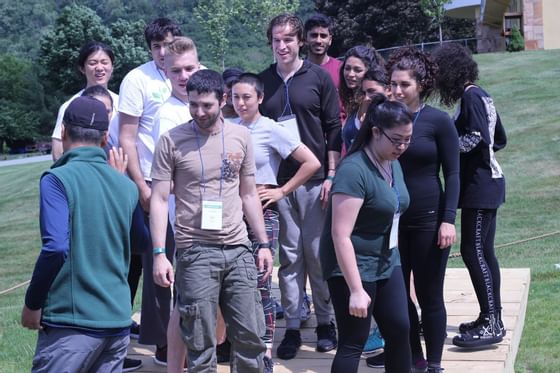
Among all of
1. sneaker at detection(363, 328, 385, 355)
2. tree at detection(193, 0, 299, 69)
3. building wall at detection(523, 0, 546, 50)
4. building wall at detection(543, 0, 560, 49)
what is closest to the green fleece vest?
sneaker at detection(363, 328, 385, 355)

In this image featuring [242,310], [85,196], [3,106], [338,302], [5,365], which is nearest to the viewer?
[85,196]

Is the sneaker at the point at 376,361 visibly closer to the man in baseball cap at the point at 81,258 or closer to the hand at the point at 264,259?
the hand at the point at 264,259

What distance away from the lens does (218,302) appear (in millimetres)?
4445

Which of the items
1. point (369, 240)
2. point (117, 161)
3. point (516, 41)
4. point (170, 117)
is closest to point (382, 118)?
point (369, 240)

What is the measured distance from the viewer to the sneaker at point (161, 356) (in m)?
5.39

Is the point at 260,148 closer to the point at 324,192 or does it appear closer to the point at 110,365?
the point at 324,192

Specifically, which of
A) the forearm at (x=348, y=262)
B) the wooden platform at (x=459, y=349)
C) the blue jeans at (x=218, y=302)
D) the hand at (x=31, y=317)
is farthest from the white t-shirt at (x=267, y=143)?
the hand at (x=31, y=317)

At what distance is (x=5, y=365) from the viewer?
584 centimetres

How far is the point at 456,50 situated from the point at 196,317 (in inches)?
95.2

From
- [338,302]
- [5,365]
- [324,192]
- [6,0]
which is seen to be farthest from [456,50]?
[6,0]

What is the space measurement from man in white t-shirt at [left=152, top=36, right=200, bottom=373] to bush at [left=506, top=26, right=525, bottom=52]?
100 ft

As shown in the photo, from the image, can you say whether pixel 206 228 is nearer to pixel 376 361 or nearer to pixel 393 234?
pixel 393 234

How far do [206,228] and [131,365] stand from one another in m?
1.56

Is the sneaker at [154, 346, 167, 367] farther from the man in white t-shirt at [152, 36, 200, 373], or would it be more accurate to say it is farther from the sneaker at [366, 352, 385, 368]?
the sneaker at [366, 352, 385, 368]
